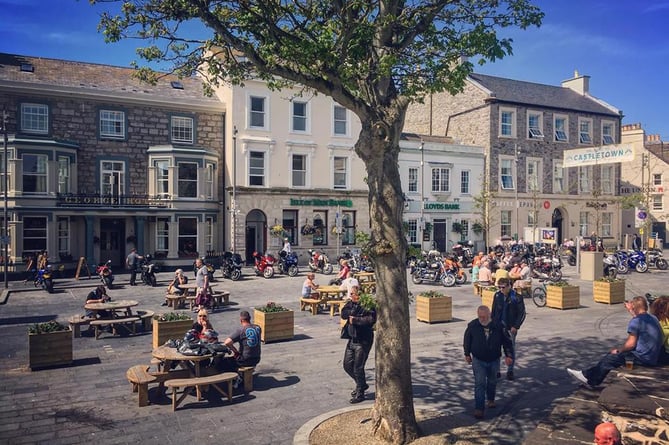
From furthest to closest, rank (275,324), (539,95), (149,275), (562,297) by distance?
(539,95), (149,275), (562,297), (275,324)

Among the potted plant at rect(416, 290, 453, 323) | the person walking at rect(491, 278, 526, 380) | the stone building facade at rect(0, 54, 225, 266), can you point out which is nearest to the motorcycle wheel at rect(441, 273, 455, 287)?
the potted plant at rect(416, 290, 453, 323)

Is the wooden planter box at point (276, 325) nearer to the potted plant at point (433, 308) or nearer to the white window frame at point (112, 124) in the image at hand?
Answer: the potted plant at point (433, 308)

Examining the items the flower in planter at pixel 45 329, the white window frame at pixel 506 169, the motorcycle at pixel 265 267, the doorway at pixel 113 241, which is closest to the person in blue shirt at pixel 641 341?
the flower in planter at pixel 45 329

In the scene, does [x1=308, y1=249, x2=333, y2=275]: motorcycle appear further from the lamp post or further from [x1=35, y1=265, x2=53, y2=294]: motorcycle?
[x1=35, y1=265, x2=53, y2=294]: motorcycle

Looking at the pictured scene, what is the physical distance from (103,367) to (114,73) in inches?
1019

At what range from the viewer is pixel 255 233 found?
109 ft

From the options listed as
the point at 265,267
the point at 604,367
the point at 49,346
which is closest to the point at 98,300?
the point at 49,346

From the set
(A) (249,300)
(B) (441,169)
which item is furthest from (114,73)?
(B) (441,169)

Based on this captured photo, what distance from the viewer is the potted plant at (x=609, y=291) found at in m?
19.1

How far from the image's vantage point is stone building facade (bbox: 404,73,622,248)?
1610 inches

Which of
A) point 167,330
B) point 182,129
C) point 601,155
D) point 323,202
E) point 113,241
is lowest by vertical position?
point 167,330

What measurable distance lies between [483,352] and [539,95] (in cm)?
4172

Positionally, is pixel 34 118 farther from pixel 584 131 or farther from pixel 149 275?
pixel 584 131

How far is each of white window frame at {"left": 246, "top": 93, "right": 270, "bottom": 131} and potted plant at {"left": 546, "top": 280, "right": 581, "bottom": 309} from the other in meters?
20.6
